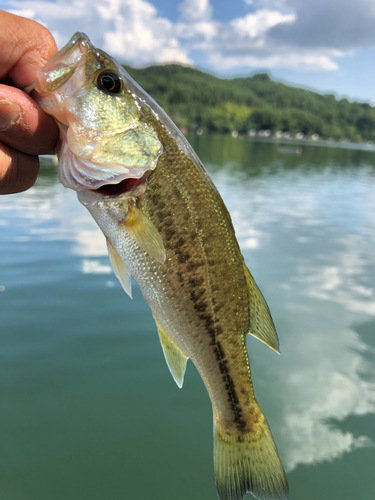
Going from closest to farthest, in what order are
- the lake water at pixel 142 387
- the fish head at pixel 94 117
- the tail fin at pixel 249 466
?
1. the fish head at pixel 94 117
2. the tail fin at pixel 249 466
3. the lake water at pixel 142 387

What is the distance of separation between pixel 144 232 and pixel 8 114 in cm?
96

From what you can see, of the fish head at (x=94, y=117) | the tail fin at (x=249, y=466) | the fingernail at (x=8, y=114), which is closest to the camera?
the fingernail at (x=8, y=114)

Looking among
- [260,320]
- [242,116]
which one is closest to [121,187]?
[260,320]

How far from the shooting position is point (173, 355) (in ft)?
8.13

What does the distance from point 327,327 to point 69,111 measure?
619 centimetres

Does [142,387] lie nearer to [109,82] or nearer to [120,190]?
[120,190]

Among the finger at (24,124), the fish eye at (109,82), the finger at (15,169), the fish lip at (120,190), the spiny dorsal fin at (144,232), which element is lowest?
the spiny dorsal fin at (144,232)

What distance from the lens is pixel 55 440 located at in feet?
14.2

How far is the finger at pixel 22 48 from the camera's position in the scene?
2.11 meters

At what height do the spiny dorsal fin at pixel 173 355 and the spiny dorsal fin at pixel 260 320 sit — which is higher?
the spiny dorsal fin at pixel 260 320

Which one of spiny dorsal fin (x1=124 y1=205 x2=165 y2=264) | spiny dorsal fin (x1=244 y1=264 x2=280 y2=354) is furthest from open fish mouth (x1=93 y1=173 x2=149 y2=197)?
spiny dorsal fin (x1=244 y1=264 x2=280 y2=354)

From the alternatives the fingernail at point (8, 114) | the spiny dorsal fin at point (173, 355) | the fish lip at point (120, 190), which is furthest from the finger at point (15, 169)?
the spiny dorsal fin at point (173, 355)

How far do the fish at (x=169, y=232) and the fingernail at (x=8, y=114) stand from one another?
0.15m

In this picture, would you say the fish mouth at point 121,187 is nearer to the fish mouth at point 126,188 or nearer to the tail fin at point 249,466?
the fish mouth at point 126,188
